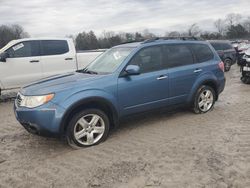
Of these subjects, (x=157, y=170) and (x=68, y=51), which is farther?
(x=68, y=51)

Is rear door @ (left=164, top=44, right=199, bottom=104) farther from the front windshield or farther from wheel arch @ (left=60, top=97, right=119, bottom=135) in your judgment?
wheel arch @ (left=60, top=97, right=119, bottom=135)

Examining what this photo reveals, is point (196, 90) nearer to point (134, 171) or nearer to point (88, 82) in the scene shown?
point (88, 82)

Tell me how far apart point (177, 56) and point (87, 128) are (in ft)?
8.42

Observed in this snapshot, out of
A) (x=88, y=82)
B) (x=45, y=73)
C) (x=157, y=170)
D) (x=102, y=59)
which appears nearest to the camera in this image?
(x=157, y=170)

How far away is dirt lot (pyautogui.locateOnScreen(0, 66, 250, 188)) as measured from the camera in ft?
13.5

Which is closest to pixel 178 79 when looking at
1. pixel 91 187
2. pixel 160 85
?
pixel 160 85

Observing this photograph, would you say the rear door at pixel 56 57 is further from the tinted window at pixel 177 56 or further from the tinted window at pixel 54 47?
the tinted window at pixel 177 56

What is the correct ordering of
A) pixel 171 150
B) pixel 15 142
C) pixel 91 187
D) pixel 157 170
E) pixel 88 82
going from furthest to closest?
pixel 15 142, pixel 88 82, pixel 171 150, pixel 157 170, pixel 91 187

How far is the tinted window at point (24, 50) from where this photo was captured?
982 centimetres

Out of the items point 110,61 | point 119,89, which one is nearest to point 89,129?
point 119,89

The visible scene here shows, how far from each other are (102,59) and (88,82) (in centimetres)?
138

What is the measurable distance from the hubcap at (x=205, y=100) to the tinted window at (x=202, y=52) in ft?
2.36

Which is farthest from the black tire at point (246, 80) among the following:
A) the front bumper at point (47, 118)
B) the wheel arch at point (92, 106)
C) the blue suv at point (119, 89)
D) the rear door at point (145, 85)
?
the front bumper at point (47, 118)

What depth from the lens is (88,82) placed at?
17.7 feet
